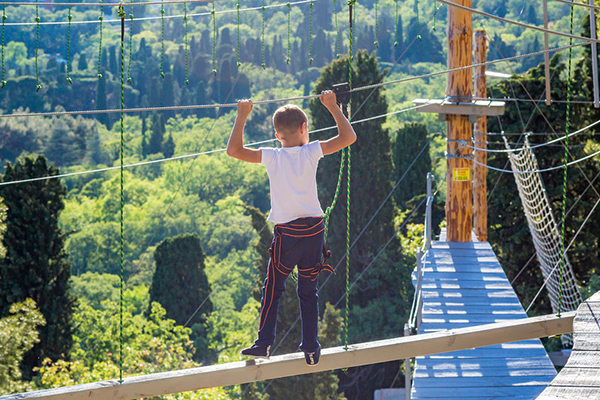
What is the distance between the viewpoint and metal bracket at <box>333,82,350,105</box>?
10.1ft

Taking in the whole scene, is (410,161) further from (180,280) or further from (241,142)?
(241,142)

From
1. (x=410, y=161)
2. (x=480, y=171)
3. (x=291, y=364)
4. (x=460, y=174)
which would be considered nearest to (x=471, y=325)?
(x=460, y=174)

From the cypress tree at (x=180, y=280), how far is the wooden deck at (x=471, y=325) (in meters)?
13.0

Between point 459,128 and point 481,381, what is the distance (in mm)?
3746

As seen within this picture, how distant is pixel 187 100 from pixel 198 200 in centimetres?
1088

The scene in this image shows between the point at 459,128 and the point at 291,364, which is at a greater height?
the point at 459,128

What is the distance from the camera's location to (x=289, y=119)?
2.87m

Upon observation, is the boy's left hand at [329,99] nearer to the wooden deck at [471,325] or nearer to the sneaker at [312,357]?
the sneaker at [312,357]

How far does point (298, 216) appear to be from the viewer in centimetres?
292

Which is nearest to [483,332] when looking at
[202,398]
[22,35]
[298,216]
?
[298,216]

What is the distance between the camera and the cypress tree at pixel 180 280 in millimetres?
19781

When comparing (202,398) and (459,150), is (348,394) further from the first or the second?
(459,150)

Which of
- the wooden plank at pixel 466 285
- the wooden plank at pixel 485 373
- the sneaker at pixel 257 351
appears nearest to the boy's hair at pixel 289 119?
the sneaker at pixel 257 351

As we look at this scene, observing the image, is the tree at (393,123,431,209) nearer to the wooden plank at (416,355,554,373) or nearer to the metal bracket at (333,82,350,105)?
the wooden plank at (416,355,554,373)
